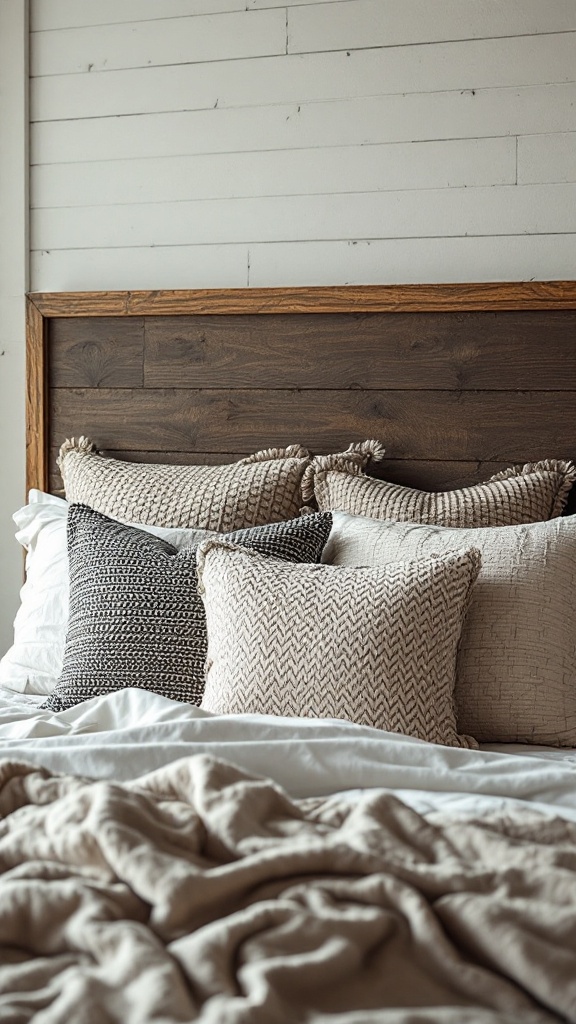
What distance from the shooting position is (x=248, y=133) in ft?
8.84

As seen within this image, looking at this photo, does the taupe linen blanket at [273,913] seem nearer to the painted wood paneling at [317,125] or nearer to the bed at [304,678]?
the bed at [304,678]

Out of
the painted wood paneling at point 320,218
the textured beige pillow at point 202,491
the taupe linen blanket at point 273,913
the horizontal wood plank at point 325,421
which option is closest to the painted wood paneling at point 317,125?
the painted wood paneling at point 320,218

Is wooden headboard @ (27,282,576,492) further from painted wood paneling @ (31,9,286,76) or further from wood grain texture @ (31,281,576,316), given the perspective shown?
painted wood paneling @ (31,9,286,76)

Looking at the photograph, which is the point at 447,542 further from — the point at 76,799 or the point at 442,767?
the point at 76,799

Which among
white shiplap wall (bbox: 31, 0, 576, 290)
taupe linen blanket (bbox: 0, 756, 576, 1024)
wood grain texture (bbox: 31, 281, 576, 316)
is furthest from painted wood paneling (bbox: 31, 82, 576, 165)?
taupe linen blanket (bbox: 0, 756, 576, 1024)

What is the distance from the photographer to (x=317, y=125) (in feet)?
8.64

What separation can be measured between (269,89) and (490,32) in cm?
57

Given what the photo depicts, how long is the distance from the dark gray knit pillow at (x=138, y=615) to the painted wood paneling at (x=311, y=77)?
1.22 meters

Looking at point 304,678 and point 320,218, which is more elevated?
point 320,218

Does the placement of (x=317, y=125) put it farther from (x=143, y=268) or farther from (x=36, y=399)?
(x=36, y=399)

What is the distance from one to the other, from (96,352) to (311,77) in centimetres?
91

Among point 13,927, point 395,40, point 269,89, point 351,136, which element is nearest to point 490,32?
point 395,40

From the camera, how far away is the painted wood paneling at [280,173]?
253 centimetres

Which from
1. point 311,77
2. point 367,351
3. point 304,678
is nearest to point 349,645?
point 304,678
